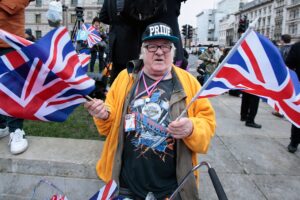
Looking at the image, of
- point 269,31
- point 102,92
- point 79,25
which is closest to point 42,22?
point 79,25

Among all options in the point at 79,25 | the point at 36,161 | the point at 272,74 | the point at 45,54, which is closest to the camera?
the point at 45,54

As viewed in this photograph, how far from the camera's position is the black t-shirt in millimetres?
2211

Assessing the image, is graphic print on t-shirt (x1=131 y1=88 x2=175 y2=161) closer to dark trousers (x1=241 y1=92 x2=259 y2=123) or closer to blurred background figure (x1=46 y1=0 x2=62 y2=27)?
blurred background figure (x1=46 y1=0 x2=62 y2=27)

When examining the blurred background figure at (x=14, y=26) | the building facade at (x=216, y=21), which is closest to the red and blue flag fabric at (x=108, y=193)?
the blurred background figure at (x=14, y=26)

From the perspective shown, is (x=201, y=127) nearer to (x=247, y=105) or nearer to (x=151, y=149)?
(x=151, y=149)

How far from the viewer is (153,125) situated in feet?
7.18

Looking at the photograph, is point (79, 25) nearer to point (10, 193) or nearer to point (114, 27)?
point (114, 27)

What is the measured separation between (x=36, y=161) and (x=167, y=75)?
5.64 feet

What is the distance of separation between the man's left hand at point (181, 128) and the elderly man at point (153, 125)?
0.56ft

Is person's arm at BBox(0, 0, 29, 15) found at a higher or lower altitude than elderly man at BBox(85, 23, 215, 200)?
higher

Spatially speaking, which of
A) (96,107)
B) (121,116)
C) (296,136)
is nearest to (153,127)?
(121,116)

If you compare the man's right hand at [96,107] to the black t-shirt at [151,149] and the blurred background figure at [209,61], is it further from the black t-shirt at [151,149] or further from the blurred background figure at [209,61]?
the blurred background figure at [209,61]

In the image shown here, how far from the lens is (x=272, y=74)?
182 centimetres

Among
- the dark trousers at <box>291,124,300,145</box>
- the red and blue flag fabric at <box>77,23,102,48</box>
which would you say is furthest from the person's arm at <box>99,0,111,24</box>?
the red and blue flag fabric at <box>77,23,102,48</box>
